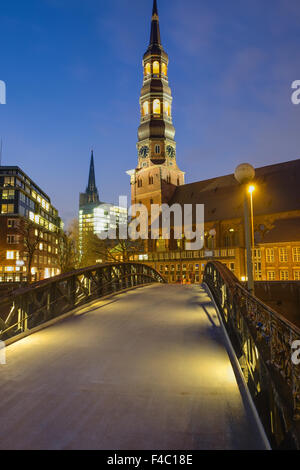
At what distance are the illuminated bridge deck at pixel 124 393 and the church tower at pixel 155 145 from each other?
6773cm

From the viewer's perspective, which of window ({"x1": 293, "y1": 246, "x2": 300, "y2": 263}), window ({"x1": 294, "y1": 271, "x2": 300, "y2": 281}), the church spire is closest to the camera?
window ({"x1": 294, "y1": 271, "x2": 300, "y2": 281})

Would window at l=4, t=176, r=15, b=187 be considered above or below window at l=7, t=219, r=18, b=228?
above

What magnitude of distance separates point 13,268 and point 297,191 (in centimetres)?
5415

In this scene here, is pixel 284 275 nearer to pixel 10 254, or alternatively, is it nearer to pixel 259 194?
pixel 259 194

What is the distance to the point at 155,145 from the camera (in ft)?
254

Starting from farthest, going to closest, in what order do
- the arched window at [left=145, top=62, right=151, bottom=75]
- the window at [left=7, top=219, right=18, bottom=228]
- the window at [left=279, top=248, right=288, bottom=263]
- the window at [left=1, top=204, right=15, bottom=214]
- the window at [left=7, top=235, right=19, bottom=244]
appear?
the arched window at [left=145, top=62, right=151, bottom=75], the window at [left=1, top=204, right=15, bottom=214], the window at [left=7, top=219, right=18, bottom=228], the window at [left=7, top=235, right=19, bottom=244], the window at [left=279, top=248, right=288, bottom=263]

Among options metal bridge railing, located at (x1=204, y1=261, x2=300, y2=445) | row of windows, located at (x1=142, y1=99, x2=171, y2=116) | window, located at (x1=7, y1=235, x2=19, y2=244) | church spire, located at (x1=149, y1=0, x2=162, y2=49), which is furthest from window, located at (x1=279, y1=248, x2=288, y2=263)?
church spire, located at (x1=149, y1=0, x2=162, y2=49)

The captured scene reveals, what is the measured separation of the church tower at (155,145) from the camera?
7550cm

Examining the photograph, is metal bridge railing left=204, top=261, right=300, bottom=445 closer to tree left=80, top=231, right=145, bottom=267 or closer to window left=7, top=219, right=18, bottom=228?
tree left=80, top=231, right=145, bottom=267

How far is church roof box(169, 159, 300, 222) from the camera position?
57562 millimetres

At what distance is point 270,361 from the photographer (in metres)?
4.01

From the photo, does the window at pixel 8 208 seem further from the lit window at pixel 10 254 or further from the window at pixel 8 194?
the lit window at pixel 10 254

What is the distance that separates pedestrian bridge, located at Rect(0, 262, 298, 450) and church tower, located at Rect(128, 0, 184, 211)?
67.5m

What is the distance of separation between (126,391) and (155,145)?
77086 millimetres
